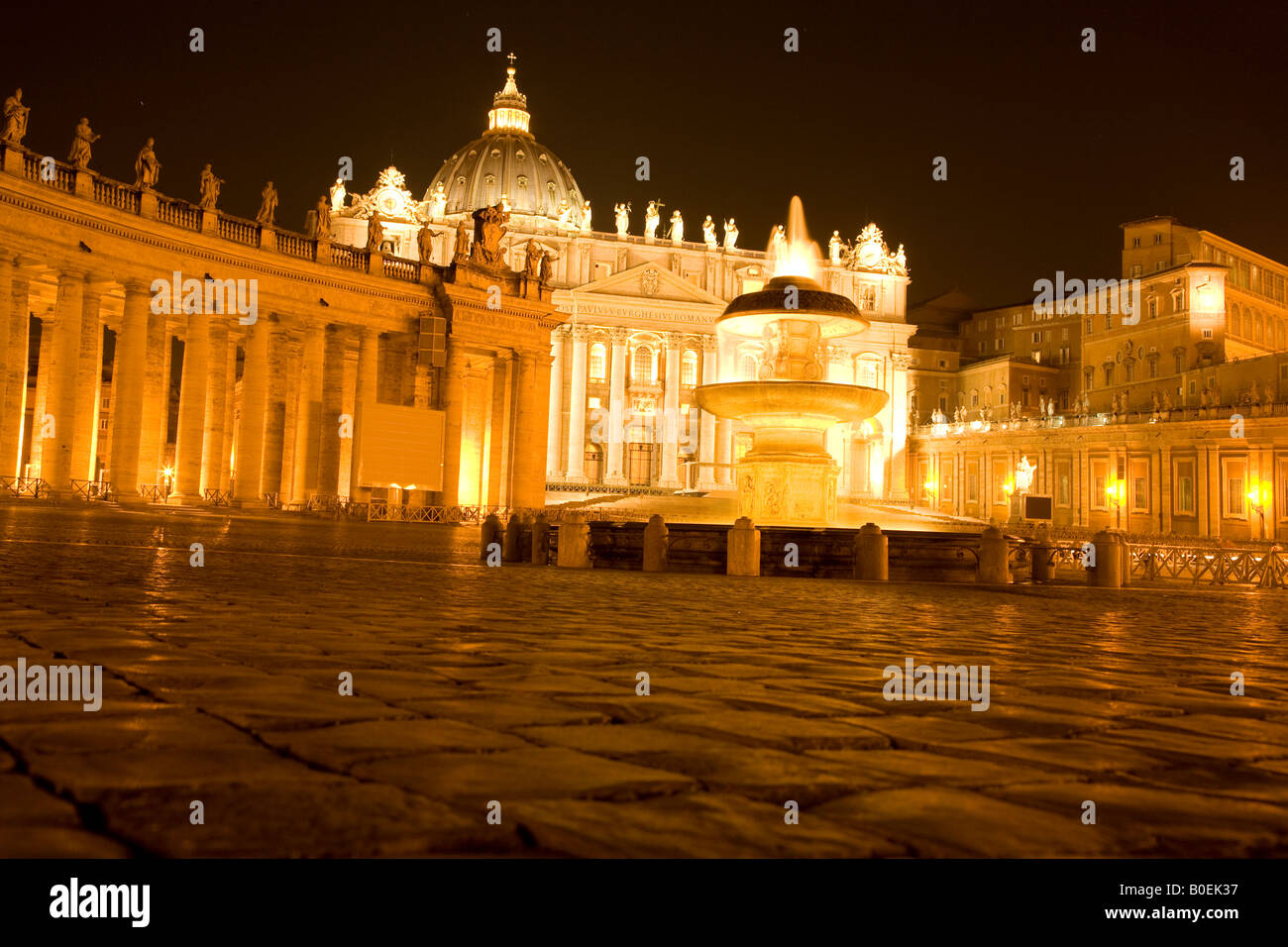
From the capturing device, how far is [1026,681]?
538 cm

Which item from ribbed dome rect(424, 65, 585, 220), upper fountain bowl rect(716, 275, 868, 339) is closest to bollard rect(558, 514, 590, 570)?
upper fountain bowl rect(716, 275, 868, 339)

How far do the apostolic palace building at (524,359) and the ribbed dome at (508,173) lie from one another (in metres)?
0.35

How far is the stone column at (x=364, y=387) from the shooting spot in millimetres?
32469

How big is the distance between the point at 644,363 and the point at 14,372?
6033 centimetres

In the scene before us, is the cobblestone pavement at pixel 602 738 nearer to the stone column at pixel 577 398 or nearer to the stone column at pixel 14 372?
the stone column at pixel 14 372

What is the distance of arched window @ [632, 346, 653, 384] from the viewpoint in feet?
274

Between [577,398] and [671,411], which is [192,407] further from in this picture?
[671,411]

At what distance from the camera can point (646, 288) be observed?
269ft

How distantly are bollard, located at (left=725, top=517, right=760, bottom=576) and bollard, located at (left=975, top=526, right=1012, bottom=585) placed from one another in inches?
150

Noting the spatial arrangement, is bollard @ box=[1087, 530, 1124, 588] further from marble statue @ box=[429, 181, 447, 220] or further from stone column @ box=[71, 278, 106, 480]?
marble statue @ box=[429, 181, 447, 220]

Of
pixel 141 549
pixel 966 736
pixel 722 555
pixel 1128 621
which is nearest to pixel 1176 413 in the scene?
pixel 722 555
